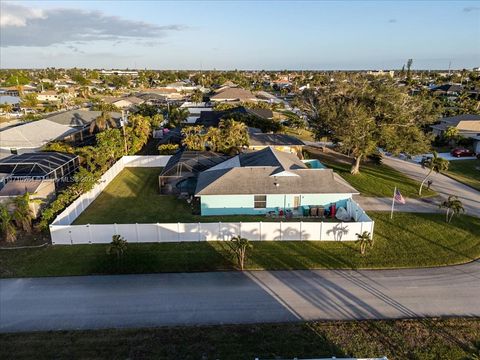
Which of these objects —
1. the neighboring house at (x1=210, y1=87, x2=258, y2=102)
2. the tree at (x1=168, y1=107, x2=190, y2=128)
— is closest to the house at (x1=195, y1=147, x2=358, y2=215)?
the tree at (x1=168, y1=107, x2=190, y2=128)

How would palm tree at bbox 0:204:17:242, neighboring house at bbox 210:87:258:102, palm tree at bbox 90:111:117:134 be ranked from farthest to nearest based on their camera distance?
1. neighboring house at bbox 210:87:258:102
2. palm tree at bbox 90:111:117:134
3. palm tree at bbox 0:204:17:242

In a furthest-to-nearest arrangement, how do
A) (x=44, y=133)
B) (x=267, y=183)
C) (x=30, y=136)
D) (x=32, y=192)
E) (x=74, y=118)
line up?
(x=74, y=118), (x=44, y=133), (x=30, y=136), (x=267, y=183), (x=32, y=192)

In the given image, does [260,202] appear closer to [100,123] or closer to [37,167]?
[37,167]

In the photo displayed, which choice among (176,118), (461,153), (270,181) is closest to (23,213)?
(270,181)

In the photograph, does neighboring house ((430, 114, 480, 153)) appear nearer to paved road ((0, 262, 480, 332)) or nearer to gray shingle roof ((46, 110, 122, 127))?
paved road ((0, 262, 480, 332))

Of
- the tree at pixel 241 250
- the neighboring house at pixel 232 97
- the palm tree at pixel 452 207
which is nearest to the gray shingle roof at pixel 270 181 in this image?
the tree at pixel 241 250

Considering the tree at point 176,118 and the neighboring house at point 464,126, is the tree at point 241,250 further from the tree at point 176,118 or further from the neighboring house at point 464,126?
the neighboring house at point 464,126

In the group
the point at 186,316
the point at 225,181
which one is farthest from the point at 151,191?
the point at 186,316
